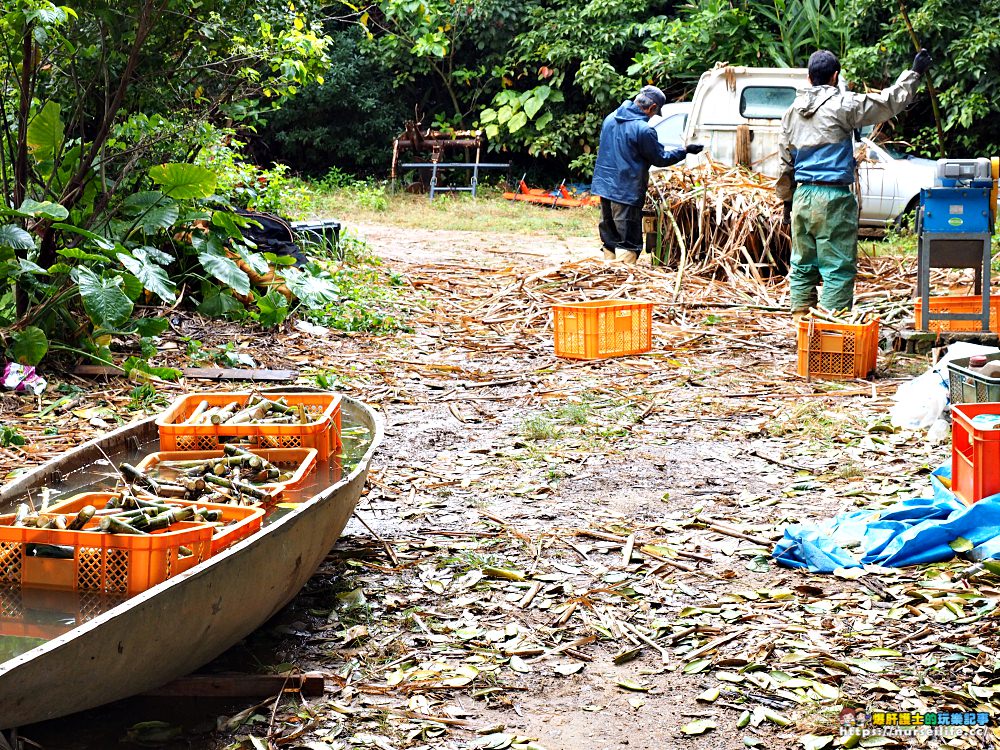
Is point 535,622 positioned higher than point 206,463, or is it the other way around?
point 206,463

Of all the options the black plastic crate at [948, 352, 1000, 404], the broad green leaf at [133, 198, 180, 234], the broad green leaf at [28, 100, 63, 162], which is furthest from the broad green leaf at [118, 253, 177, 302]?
the black plastic crate at [948, 352, 1000, 404]

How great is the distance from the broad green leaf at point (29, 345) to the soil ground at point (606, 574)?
2037mm

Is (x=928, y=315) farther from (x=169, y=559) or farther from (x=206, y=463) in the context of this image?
(x=169, y=559)

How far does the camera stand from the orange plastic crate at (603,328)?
30.3 feet

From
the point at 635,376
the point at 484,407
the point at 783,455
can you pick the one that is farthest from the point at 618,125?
the point at 783,455

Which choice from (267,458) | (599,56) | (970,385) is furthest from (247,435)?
(599,56)

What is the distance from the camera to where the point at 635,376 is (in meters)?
8.73

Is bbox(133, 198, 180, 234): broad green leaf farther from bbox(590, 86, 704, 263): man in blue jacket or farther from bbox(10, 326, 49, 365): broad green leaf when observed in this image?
bbox(590, 86, 704, 263): man in blue jacket

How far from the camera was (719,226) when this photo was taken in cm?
1239

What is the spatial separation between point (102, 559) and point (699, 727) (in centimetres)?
199

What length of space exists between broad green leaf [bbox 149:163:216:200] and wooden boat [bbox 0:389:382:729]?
4402 millimetres

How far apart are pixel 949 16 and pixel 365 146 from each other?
12513 mm

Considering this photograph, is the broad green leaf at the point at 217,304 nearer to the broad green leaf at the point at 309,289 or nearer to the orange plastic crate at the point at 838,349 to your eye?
the broad green leaf at the point at 309,289

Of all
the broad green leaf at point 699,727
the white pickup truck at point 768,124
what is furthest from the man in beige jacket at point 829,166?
the broad green leaf at point 699,727
